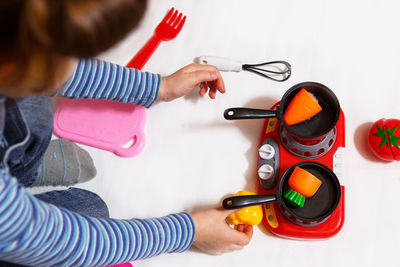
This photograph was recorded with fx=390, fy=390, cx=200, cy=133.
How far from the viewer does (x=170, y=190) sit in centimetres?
69

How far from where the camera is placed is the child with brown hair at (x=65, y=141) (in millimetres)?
304

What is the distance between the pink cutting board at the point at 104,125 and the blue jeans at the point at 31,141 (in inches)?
4.1

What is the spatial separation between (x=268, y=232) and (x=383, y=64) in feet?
1.21

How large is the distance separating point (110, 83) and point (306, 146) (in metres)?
0.33

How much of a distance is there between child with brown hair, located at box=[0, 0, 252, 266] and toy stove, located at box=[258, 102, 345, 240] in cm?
6

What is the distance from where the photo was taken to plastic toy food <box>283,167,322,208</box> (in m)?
0.57

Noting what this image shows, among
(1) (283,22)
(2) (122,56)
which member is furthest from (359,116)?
(2) (122,56)

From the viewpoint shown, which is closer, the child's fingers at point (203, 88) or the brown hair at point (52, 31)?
the brown hair at point (52, 31)

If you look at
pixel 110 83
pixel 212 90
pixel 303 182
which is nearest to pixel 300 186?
pixel 303 182

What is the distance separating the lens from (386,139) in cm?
62

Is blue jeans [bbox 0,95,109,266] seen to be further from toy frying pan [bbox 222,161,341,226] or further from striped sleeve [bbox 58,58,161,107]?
toy frying pan [bbox 222,161,341,226]

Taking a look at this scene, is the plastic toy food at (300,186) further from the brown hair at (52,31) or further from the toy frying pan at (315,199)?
the brown hair at (52,31)

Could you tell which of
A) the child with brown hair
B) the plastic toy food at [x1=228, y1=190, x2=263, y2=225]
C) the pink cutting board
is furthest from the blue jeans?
the plastic toy food at [x1=228, y1=190, x2=263, y2=225]

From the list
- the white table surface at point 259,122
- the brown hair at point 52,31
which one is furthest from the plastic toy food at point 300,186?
the brown hair at point 52,31
